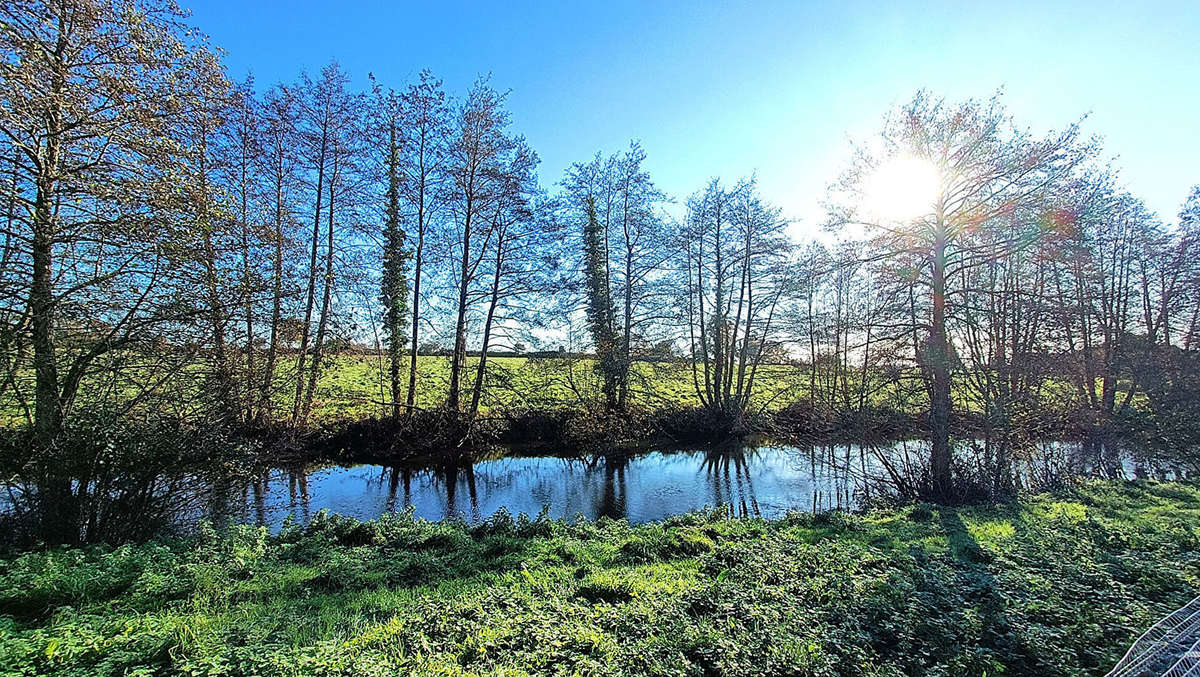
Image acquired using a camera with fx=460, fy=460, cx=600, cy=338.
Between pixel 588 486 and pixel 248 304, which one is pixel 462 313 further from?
pixel 248 304

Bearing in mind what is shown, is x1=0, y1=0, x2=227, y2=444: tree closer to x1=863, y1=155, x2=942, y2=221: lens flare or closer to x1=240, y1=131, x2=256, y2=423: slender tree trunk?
x1=240, y1=131, x2=256, y2=423: slender tree trunk

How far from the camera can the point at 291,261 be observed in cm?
1346

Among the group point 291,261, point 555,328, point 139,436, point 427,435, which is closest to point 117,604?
point 139,436

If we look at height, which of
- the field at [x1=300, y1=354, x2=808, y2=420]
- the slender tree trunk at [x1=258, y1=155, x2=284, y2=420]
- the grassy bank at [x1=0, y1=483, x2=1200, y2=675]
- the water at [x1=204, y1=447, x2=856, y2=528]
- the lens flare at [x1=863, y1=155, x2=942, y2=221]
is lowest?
the water at [x1=204, y1=447, x2=856, y2=528]

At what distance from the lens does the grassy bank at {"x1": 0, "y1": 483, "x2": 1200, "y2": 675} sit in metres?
3.48

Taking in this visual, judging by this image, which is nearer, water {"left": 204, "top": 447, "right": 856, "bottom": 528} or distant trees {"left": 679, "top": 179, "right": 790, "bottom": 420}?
water {"left": 204, "top": 447, "right": 856, "bottom": 528}

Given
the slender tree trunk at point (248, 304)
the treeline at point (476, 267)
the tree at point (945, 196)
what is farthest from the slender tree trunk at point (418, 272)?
the tree at point (945, 196)

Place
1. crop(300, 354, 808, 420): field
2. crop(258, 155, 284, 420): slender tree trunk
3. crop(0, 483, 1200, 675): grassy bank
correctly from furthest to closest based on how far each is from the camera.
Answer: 1. crop(300, 354, 808, 420): field
2. crop(258, 155, 284, 420): slender tree trunk
3. crop(0, 483, 1200, 675): grassy bank

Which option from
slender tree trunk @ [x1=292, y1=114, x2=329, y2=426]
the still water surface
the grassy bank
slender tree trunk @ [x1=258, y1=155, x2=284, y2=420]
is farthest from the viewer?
slender tree trunk @ [x1=292, y1=114, x2=329, y2=426]

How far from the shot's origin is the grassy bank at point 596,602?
137 inches

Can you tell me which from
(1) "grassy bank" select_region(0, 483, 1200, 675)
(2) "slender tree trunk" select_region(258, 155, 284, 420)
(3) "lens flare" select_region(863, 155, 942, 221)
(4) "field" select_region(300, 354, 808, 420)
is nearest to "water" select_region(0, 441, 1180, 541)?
(1) "grassy bank" select_region(0, 483, 1200, 675)

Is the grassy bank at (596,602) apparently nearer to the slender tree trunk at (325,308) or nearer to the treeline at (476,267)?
the treeline at (476,267)

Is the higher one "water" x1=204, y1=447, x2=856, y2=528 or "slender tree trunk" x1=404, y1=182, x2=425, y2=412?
"slender tree trunk" x1=404, y1=182, x2=425, y2=412

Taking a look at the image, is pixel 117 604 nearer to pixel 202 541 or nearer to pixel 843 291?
pixel 202 541
